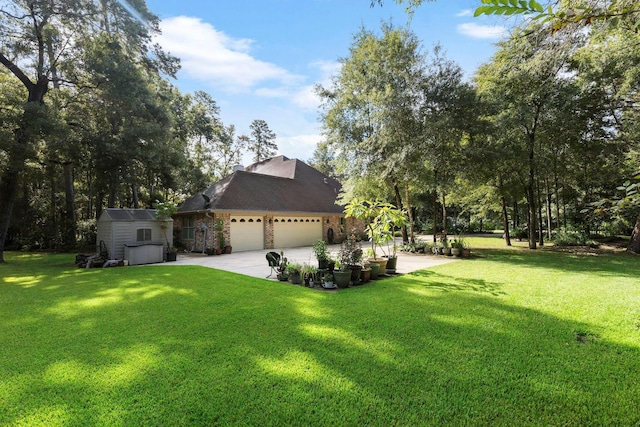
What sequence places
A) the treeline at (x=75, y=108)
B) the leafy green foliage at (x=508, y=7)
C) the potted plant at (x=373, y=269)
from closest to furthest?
the leafy green foliage at (x=508, y=7) → the potted plant at (x=373, y=269) → the treeline at (x=75, y=108)

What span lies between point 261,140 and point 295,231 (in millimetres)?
25077

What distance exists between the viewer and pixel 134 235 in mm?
12281

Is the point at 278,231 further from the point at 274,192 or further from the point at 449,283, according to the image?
the point at 449,283

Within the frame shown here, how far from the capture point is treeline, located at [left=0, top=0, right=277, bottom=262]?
1206cm

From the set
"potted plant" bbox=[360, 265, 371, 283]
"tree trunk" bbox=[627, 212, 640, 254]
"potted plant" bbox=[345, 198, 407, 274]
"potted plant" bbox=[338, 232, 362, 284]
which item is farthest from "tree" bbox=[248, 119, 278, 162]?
"tree trunk" bbox=[627, 212, 640, 254]

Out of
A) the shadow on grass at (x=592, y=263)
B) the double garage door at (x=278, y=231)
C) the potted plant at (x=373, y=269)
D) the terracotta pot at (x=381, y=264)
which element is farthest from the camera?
the double garage door at (x=278, y=231)

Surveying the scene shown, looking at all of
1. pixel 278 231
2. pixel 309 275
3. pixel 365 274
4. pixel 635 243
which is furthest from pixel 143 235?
pixel 635 243

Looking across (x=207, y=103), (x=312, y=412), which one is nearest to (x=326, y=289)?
(x=312, y=412)

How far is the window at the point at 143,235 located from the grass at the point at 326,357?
19.2 ft

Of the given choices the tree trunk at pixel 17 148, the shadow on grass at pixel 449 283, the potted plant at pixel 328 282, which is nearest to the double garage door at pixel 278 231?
the tree trunk at pixel 17 148

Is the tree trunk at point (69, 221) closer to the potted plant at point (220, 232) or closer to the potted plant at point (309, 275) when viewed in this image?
the potted plant at point (220, 232)

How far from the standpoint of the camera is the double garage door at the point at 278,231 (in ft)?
53.2

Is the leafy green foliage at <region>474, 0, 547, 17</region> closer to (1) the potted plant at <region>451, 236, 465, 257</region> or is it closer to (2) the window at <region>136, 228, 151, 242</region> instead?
(1) the potted plant at <region>451, 236, 465, 257</region>

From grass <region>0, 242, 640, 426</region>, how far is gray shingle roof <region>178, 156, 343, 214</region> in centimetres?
994
